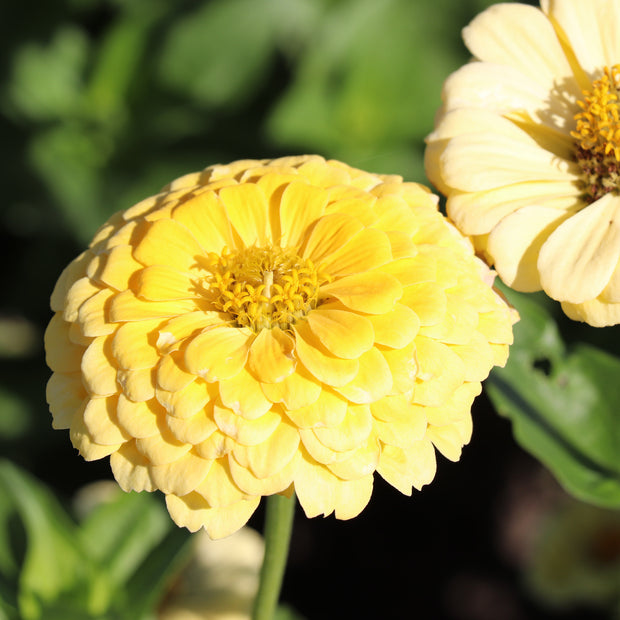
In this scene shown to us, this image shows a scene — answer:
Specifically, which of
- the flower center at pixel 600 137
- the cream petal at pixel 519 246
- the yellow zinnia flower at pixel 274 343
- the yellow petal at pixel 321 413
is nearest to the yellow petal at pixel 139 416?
the yellow zinnia flower at pixel 274 343

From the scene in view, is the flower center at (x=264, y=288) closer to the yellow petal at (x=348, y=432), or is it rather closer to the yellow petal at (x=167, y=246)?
the yellow petal at (x=167, y=246)

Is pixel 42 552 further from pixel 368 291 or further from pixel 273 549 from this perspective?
pixel 368 291

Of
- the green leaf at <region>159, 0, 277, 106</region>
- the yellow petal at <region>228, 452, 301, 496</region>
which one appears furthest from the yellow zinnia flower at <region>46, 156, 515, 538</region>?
the green leaf at <region>159, 0, 277, 106</region>

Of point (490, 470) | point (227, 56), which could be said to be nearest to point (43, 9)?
point (227, 56)

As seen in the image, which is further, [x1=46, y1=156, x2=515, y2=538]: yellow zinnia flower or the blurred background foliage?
the blurred background foliage

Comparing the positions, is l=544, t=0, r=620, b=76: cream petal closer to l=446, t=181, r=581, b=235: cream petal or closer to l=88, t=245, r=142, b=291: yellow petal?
l=446, t=181, r=581, b=235: cream petal

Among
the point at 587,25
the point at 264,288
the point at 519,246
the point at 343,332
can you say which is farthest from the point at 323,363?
the point at 587,25
